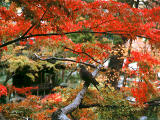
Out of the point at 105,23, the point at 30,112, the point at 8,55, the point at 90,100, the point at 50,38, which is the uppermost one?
the point at 105,23

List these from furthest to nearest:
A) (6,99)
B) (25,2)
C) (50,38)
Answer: (6,99), (50,38), (25,2)

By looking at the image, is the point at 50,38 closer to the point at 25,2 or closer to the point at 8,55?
the point at 25,2

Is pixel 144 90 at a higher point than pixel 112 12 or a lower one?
lower

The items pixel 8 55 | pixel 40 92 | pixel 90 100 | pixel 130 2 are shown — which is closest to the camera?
pixel 90 100

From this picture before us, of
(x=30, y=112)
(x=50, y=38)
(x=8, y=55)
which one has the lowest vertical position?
(x=30, y=112)

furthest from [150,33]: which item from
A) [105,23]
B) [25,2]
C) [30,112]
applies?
[30,112]

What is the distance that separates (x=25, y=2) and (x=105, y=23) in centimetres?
239

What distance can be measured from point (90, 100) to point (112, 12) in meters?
2.29

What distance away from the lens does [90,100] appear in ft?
12.9

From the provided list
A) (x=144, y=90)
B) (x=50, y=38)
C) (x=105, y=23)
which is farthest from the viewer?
(x=50, y=38)

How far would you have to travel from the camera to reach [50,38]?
5.23 m

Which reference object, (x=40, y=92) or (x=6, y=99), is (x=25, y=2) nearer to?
(x=6, y=99)

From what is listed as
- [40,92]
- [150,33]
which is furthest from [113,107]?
[40,92]

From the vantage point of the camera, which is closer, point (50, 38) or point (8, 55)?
point (50, 38)
